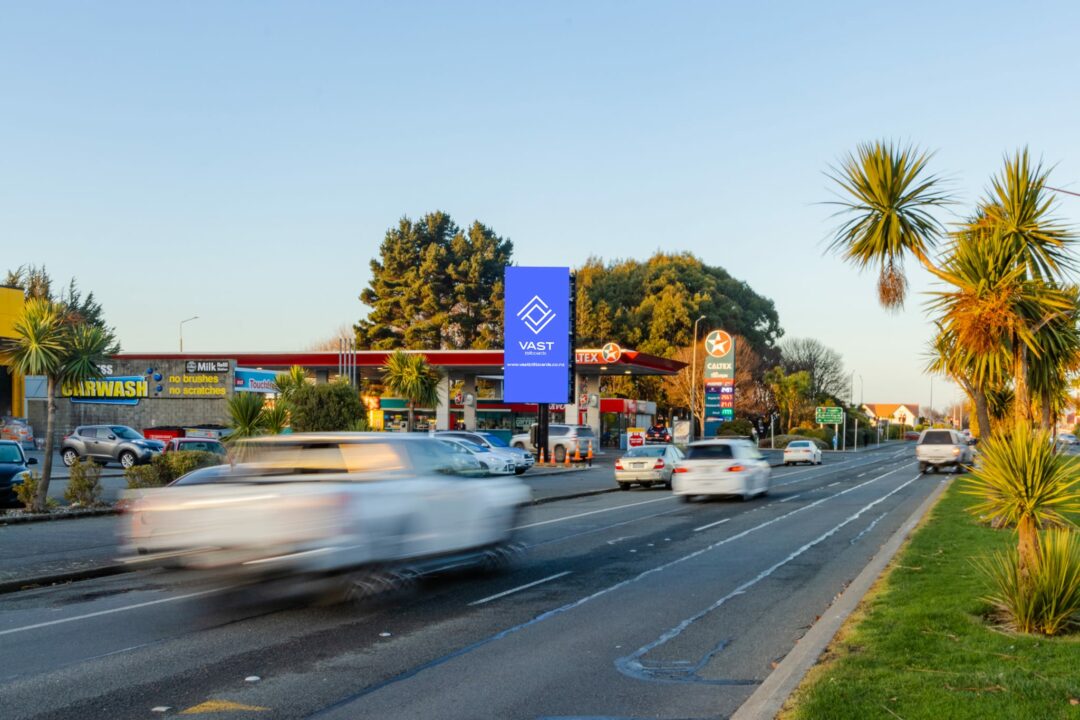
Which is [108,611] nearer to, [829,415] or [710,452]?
[710,452]

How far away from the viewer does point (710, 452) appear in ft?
83.8

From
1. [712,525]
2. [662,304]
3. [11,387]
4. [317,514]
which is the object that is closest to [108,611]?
[317,514]

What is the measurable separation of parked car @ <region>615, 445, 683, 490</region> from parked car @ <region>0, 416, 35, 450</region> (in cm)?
2595

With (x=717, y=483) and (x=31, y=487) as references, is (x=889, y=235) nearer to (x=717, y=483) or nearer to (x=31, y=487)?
(x=717, y=483)

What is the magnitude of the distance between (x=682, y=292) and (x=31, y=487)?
69783 mm

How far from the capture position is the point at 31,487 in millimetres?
19516

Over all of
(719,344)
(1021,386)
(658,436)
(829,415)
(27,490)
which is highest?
(719,344)

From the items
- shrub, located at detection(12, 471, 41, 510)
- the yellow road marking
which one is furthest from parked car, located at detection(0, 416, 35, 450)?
the yellow road marking

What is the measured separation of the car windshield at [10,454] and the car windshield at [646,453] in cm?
1734

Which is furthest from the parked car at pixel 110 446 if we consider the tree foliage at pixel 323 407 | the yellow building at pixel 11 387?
the yellow building at pixel 11 387

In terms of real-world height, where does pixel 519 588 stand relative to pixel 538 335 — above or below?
below

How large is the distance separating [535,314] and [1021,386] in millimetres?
30765

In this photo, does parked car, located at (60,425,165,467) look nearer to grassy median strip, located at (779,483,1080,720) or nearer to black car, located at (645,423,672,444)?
grassy median strip, located at (779,483,1080,720)

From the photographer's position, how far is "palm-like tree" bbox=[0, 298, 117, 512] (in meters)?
19.3
